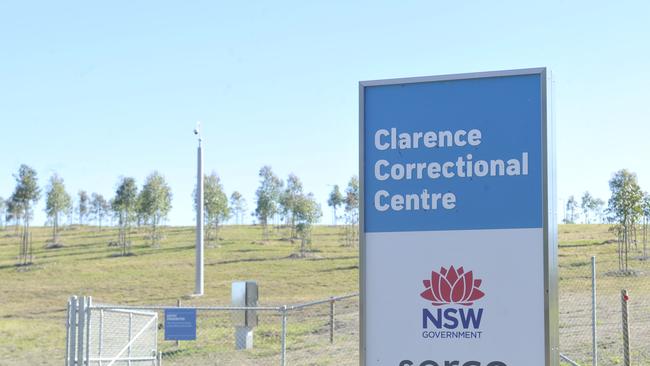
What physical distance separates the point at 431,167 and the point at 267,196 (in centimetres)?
6484

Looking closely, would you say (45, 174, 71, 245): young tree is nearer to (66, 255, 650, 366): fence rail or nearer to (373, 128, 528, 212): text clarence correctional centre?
(66, 255, 650, 366): fence rail

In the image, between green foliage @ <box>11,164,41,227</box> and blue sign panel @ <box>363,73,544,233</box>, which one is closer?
blue sign panel @ <box>363,73,544,233</box>

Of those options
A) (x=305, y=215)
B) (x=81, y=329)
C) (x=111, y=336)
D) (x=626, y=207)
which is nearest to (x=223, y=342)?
(x=111, y=336)

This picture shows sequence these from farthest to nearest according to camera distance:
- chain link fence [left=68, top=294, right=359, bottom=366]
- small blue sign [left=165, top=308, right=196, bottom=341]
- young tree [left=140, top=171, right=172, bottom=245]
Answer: young tree [left=140, top=171, right=172, bottom=245], chain link fence [left=68, top=294, right=359, bottom=366], small blue sign [left=165, top=308, right=196, bottom=341]

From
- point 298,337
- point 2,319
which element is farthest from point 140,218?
point 298,337

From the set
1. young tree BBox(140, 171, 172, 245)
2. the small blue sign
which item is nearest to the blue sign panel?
the small blue sign

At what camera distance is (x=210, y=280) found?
44531 millimetres

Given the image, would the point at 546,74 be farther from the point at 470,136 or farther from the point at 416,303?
the point at 416,303

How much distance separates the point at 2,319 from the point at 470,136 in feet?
108

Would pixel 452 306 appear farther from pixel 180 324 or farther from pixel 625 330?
pixel 180 324

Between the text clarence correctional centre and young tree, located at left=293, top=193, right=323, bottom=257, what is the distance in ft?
165

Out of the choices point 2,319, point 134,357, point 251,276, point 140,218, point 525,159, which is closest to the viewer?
point 525,159

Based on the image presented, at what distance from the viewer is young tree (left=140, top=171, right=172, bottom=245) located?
6334cm

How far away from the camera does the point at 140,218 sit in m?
70.0
